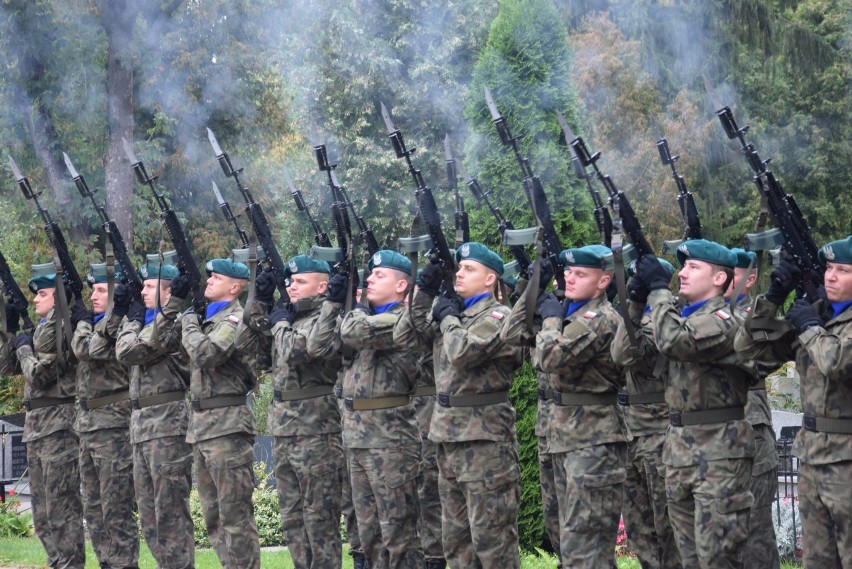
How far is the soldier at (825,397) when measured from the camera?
5.88m

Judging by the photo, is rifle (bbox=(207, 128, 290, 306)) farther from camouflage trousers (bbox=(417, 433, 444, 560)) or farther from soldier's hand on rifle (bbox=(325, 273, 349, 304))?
camouflage trousers (bbox=(417, 433, 444, 560))

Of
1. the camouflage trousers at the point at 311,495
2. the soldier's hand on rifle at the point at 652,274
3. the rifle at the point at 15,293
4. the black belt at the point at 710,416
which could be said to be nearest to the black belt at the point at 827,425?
the black belt at the point at 710,416

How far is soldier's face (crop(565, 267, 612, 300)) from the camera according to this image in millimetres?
7292

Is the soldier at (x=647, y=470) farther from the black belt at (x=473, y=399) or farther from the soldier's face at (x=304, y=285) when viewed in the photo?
the soldier's face at (x=304, y=285)

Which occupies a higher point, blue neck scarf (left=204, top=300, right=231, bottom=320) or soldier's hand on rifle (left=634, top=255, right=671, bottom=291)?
blue neck scarf (left=204, top=300, right=231, bottom=320)

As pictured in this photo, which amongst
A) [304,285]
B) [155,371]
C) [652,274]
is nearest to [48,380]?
[155,371]

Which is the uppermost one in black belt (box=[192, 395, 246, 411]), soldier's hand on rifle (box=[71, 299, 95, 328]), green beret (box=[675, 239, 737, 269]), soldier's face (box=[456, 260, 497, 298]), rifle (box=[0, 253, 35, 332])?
rifle (box=[0, 253, 35, 332])

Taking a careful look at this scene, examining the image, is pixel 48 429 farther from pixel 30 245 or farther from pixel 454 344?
pixel 30 245

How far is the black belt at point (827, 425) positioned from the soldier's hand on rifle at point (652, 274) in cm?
110

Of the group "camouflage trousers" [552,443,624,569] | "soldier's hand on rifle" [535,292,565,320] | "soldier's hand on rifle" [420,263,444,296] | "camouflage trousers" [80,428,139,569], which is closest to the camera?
"camouflage trousers" [552,443,624,569]

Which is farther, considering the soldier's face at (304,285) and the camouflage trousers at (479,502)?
the soldier's face at (304,285)

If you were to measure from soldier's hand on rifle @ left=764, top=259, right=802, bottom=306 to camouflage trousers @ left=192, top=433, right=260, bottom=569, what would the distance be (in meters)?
4.02

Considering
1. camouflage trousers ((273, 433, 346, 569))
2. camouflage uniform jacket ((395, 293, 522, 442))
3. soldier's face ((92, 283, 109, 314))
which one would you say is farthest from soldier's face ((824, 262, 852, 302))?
soldier's face ((92, 283, 109, 314))

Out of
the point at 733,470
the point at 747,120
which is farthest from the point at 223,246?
the point at 733,470
